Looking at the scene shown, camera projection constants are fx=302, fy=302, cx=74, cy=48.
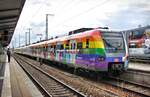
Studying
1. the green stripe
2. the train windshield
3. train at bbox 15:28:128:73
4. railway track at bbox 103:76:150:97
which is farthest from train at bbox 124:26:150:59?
railway track at bbox 103:76:150:97

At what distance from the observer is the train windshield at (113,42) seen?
16.4 meters

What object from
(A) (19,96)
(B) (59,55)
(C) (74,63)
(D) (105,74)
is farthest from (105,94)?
(B) (59,55)

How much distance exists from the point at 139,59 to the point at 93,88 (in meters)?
18.0

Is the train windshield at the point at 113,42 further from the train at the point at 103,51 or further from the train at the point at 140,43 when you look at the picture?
the train at the point at 140,43

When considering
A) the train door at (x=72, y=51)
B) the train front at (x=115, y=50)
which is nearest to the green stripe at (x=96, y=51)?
the train front at (x=115, y=50)

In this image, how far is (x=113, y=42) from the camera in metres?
16.7

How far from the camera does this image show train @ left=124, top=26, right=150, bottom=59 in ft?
97.2

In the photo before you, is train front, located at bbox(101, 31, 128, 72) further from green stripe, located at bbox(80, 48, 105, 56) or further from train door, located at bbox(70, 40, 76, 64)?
train door, located at bbox(70, 40, 76, 64)

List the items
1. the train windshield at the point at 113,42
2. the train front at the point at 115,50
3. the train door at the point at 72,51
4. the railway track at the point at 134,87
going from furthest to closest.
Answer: the train door at the point at 72,51 → the train windshield at the point at 113,42 → the train front at the point at 115,50 → the railway track at the point at 134,87

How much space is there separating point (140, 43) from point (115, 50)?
48.9 ft

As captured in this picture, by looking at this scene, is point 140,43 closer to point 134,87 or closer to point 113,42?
point 113,42

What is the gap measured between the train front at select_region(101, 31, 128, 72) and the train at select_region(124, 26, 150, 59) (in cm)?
1162

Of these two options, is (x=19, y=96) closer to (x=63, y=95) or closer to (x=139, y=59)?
(x=63, y=95)

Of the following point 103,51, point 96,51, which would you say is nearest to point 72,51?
point 96,51
